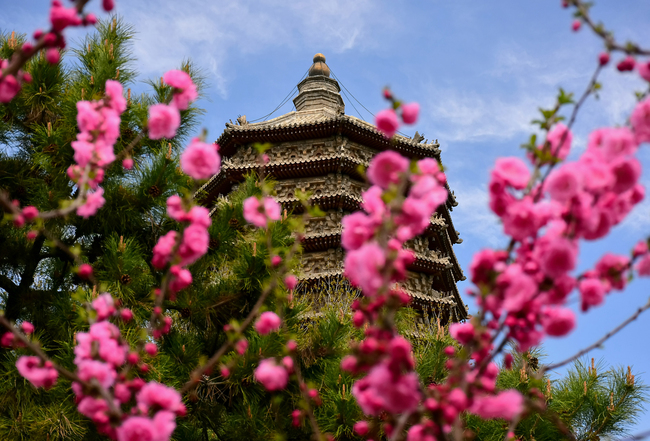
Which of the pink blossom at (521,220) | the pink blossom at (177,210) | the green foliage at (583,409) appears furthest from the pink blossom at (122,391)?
the green foliage at (583,409)

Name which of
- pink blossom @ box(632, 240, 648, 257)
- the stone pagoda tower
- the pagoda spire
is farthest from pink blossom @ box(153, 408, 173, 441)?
the pagoda spire

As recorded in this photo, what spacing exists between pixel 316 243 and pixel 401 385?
487 inches

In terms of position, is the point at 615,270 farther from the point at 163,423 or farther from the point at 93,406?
the point at 93,406

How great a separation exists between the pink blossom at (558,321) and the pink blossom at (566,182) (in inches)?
15.6

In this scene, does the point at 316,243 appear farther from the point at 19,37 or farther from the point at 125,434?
the point at 125,434

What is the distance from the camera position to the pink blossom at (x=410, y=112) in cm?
208

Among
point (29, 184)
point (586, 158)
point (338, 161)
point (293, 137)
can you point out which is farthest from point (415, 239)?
point (586, 158)

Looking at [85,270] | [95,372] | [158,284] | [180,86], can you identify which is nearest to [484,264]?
[95,372]

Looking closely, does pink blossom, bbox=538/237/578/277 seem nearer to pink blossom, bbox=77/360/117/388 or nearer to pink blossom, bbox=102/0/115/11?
pink blossom, bbox=77/360/117/388

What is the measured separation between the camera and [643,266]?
201 cm

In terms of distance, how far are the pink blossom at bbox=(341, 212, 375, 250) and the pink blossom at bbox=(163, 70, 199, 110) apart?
132 centimetres

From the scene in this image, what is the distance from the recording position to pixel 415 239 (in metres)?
16.1

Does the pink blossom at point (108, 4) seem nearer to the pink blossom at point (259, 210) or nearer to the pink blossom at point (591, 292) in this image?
the pink blossom at point (259, 210)

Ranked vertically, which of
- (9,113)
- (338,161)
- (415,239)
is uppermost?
(338,161)
